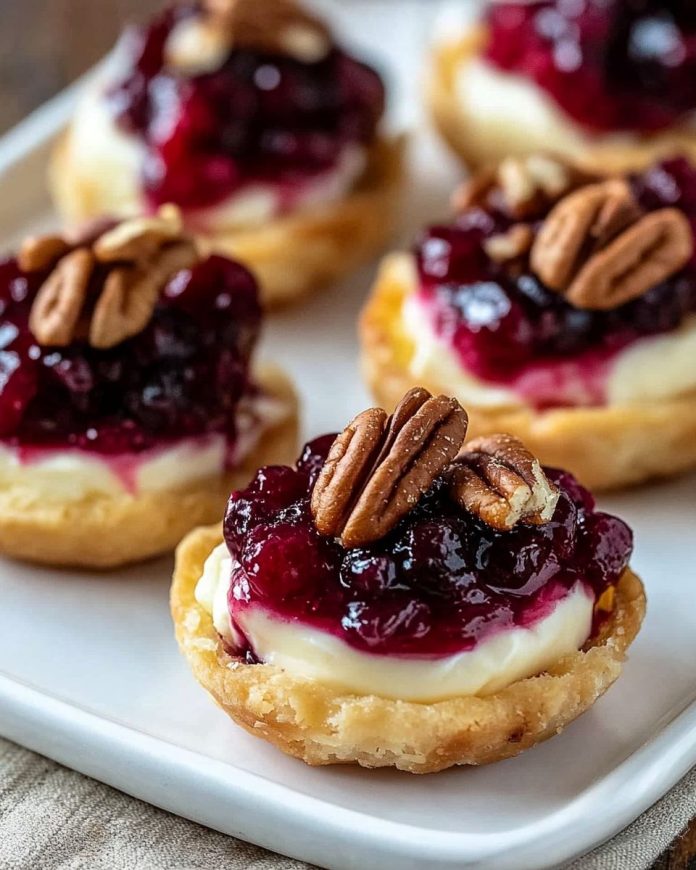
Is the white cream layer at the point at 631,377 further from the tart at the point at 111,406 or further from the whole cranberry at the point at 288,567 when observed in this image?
the whole cranberry at the point at 288,567

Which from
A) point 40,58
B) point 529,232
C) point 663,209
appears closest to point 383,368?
point 529,232

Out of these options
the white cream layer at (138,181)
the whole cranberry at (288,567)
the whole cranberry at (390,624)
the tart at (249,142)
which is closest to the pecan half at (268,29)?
the tart at (249,142)

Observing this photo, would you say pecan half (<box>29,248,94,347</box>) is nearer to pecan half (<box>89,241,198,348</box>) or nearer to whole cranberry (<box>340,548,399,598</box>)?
pecan half (<box>89,241,198,348</box>)

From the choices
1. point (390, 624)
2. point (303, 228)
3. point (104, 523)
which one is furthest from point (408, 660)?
point (303, 228)

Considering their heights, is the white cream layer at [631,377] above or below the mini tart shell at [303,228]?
below

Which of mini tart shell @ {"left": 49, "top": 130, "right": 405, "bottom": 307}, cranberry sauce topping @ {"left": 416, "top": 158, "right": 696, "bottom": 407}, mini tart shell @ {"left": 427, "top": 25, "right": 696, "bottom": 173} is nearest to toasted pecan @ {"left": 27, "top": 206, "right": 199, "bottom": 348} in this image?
mini tart shell @ {"left": 49, "top": 130, "right": 405, "bottom": 307}

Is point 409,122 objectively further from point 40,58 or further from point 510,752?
point 510,752
